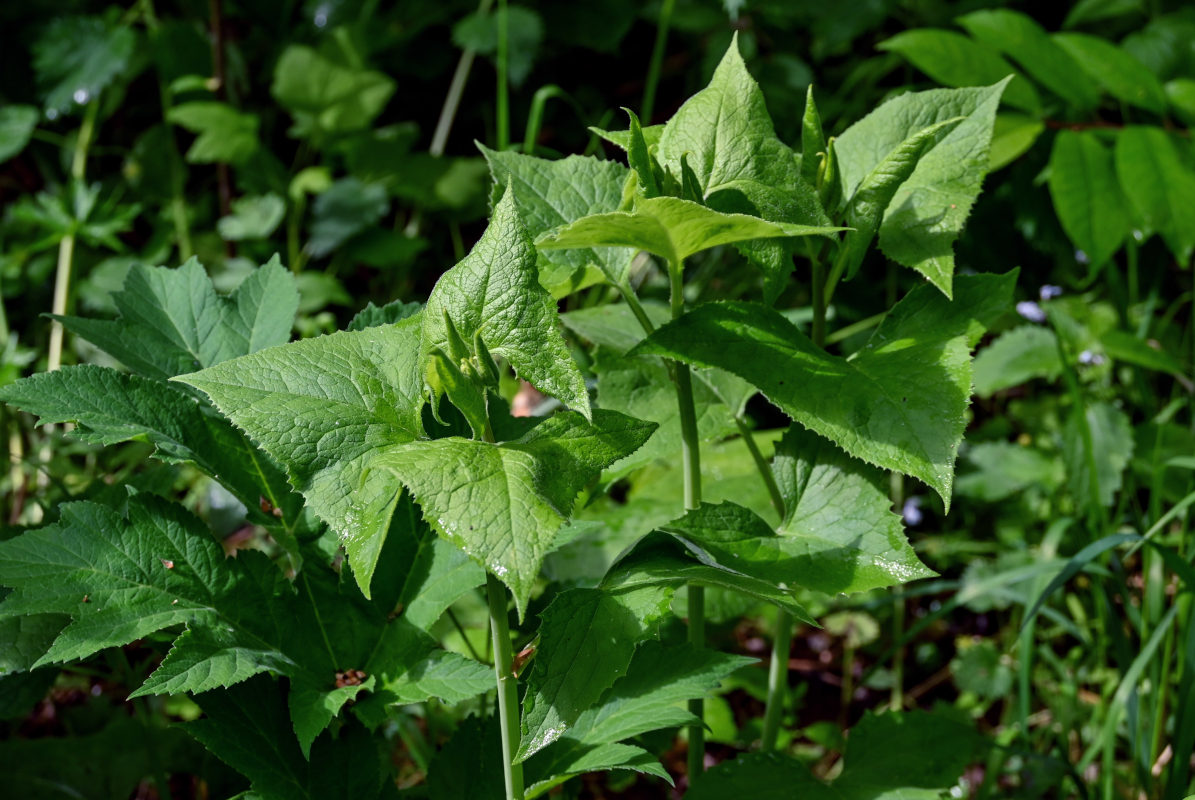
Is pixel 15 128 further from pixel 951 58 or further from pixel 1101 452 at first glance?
pixel 1101 452

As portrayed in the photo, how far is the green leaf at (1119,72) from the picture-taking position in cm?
194

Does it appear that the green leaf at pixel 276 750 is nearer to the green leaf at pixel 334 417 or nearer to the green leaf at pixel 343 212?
the green leaf at pixel 334 417

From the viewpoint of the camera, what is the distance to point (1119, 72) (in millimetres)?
1940

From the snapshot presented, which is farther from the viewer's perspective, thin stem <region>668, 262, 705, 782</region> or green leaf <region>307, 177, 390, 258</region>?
green leaf <region>307, 177, 390, 258</region>

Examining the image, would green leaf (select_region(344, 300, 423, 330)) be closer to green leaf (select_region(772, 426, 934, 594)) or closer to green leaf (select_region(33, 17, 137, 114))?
green leaf (select_region(772, 426, 934, 594))

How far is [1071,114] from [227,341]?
6.18 ft

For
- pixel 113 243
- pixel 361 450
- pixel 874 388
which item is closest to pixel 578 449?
pixel 361 450

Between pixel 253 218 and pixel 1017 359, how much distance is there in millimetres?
1862

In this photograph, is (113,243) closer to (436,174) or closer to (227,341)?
(436,174)

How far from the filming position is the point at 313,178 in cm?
262

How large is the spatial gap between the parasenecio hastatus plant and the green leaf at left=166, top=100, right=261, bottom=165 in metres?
1.54

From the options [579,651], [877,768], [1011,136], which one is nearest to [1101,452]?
[1011,136]

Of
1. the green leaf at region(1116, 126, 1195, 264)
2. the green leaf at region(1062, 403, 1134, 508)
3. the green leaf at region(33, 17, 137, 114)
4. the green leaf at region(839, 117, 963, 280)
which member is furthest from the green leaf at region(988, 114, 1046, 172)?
the green leaf at region(33, 17, 137, 114)

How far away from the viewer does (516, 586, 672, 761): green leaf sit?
798 mm
